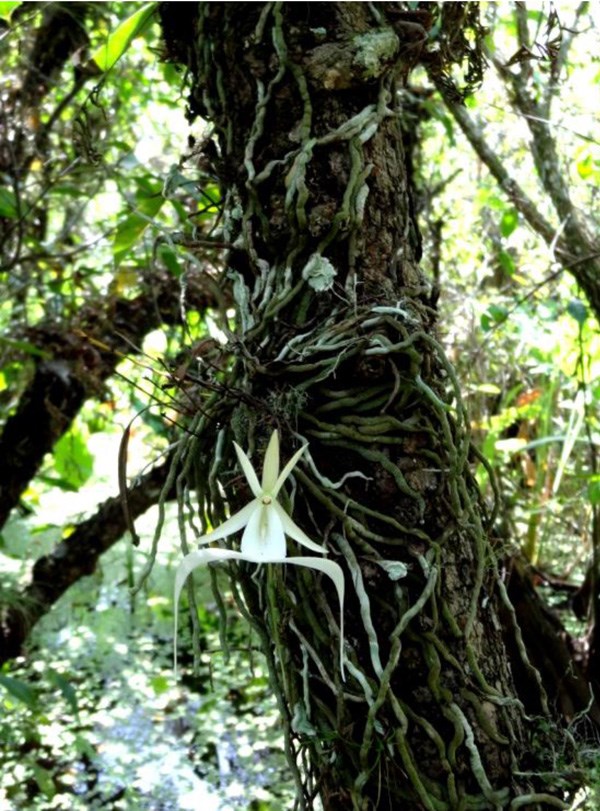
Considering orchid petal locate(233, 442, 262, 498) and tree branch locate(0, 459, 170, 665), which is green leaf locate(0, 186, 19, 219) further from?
orchid petal locate(233, 442, 262, 498)

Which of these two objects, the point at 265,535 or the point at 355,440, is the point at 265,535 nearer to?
the point at 265,535

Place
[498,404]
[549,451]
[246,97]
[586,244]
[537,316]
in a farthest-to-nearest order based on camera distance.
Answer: [498,404] → [549,451] → [537,316] → [586,244] → [246,97]

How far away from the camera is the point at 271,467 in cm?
48

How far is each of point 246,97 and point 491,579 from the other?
0.38 metres

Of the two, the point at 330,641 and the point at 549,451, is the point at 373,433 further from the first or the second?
the point at 549,451

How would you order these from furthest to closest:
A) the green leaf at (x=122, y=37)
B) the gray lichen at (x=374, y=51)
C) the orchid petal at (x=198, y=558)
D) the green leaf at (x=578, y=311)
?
the green leaf at (x=578, y=311) < the green leaf at (x=122, y=37) < the gray lichen at (x=374, y=51) < the orchid petal at (x=198, y=558)

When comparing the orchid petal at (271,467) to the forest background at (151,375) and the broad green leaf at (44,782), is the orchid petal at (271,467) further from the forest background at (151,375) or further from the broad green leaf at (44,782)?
the broad green leaf at (44,782)

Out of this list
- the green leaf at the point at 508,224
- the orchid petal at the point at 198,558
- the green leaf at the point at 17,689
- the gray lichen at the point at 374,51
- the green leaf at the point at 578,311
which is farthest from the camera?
the green leaf at the point at 508,224

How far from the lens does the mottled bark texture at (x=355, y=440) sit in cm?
51

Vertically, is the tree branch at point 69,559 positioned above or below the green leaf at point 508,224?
below

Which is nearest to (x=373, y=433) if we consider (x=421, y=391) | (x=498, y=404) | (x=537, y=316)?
(x=421, y=391)

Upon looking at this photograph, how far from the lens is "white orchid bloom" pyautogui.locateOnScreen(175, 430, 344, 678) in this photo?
1.45 feet

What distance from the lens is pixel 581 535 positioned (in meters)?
1.96

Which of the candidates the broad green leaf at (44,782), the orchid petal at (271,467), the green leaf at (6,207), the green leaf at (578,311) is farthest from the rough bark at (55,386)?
the orchid petal at (271,467)
